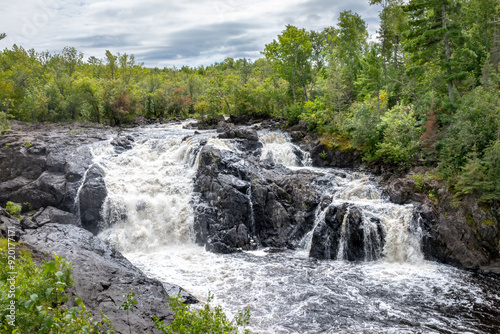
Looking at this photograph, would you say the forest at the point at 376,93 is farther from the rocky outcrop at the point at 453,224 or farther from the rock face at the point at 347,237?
the rock face at the point at 347,237

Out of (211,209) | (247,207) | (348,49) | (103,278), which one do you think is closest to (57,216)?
(103,278)

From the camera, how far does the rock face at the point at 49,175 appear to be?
61.1ft

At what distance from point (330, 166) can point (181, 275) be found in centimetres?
1422

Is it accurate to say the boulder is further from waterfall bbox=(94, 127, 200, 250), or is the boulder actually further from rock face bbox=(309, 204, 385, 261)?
rock face bbox=(309, 204, 385, 261)

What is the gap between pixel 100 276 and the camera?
11.3 metres

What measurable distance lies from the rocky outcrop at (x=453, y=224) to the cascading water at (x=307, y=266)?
0.66 metres

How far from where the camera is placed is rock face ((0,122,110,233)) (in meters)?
18.6

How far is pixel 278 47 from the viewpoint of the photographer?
35.4 meters

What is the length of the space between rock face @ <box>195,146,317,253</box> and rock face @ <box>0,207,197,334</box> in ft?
18.5

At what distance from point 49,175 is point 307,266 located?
53.0 ft

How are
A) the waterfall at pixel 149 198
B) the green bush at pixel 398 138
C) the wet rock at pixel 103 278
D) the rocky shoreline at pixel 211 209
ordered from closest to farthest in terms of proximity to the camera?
1. the wet rock at pixel 103 278
2. the rocky shoreline at pixel 211 209
3. the waterfall at pixel 149 198
4. the green bush at pixel 398 138

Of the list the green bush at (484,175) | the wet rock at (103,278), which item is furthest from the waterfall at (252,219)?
the green bush at (484,175)

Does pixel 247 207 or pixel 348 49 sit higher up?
pixel 348 49

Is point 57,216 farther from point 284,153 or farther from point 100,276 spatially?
point 284,153
